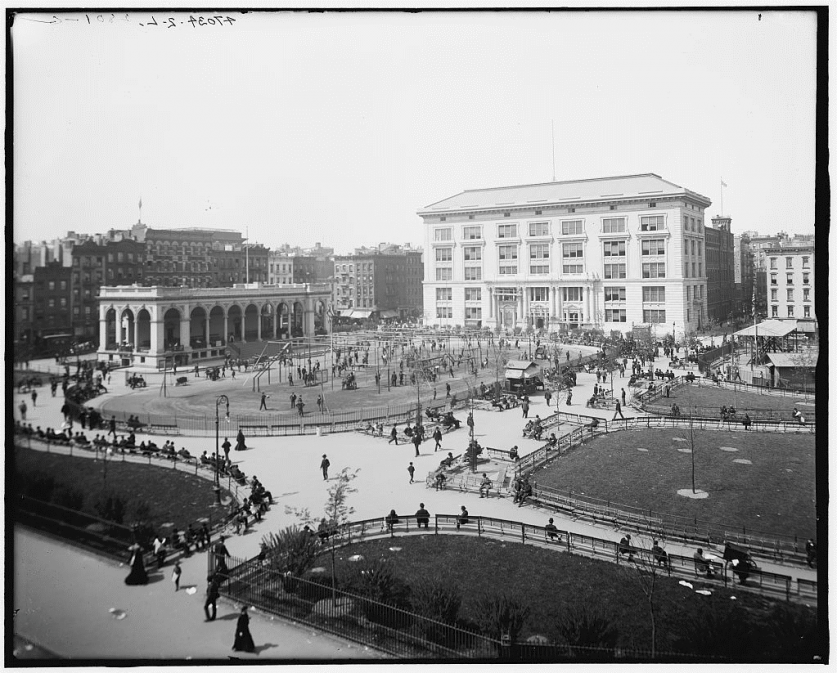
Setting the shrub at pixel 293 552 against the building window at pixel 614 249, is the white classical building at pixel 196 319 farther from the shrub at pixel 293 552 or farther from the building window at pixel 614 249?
the building window at pixel 614 249

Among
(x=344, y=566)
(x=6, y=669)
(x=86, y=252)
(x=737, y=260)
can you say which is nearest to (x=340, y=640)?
(x=344, y=566)

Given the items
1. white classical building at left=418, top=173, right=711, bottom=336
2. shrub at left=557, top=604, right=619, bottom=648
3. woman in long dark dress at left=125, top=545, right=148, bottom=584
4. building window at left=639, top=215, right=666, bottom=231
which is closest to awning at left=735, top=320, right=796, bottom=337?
white classical building at left=418, top=173, right=711, bottom=336

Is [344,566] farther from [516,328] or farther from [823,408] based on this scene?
[516,328]

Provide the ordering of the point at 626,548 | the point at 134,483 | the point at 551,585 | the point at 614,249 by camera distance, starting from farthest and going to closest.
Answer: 1. the point at 614,249
2. the point at 134,483
3. the point at 626,548
4. the point at 551,585

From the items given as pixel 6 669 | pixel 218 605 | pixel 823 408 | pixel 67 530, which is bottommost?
pixel 6 669

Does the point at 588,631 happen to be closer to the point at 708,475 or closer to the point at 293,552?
the point at 293,552

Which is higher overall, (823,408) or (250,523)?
(823,408)

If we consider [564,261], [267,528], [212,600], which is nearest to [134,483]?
[267,528]
